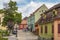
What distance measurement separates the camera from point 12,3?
7575cm

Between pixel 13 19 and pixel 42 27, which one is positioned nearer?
pixel 42 27

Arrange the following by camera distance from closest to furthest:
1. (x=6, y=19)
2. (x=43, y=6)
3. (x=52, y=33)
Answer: (x=52, y=33) < (x=6, y=19) < (x=43, y=6)

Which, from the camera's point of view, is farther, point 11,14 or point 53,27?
point 11,14

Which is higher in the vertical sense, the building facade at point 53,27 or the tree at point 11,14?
the tree at point 11,14

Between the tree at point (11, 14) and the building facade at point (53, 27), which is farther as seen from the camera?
the tree at point (11, 14)

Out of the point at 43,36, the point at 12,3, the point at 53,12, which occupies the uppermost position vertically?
the point at 12,3

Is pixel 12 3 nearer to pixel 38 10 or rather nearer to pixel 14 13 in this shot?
pixel 14 13

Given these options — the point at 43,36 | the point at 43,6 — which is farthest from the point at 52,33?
the point at 43,6

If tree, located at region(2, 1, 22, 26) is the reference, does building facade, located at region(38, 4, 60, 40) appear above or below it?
below

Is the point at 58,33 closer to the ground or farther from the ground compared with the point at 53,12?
closer to the ground

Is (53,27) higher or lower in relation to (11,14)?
lower

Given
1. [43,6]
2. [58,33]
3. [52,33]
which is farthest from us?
[43,6]

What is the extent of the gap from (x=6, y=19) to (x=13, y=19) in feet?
6.72

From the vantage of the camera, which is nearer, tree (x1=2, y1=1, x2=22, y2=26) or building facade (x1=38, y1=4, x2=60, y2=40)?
building facade (x1=38, y1=4, x2=60, y2=40)
